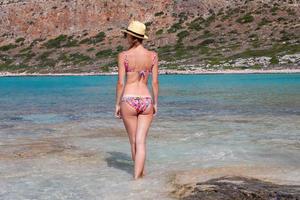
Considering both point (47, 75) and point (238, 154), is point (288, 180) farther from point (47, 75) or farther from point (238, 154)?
point (47, 75)

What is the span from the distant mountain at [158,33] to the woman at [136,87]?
191 feet

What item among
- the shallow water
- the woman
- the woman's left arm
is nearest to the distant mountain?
the shallow water

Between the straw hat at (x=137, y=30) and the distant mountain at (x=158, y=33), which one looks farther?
the distant mountain at (x=158, y=33)

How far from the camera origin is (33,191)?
25.0 feet

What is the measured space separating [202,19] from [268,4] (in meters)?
11.3

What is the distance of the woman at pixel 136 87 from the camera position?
8008 mm

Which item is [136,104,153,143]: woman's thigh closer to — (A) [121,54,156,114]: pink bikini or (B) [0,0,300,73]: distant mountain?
(A) [121,54,156,114]: pink bikini

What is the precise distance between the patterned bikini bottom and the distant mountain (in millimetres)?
58269

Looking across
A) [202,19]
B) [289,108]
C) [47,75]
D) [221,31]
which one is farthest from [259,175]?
[202,19]

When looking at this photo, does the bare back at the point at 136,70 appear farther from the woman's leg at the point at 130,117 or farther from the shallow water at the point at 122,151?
the shallow water at the point at 122,151

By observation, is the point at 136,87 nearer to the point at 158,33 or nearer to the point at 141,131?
the point at 141,131

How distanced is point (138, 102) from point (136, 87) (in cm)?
24

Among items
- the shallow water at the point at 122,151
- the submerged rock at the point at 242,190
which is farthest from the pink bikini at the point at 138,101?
the submerged rock at the point at 242,190

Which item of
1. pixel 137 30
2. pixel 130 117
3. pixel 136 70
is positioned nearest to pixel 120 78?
pixel 136 70
